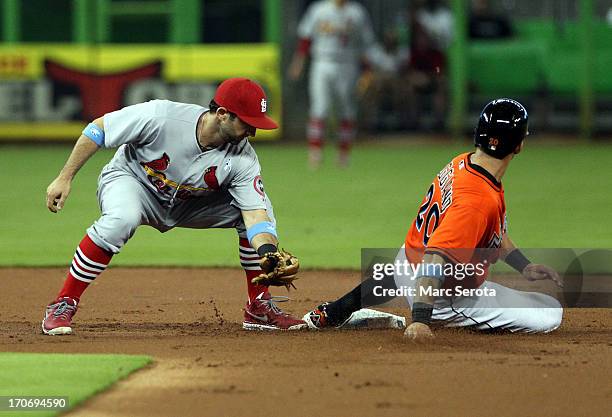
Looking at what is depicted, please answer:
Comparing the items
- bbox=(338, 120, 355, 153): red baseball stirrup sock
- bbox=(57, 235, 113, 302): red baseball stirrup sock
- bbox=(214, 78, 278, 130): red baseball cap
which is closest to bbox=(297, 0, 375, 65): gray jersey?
bbox=(338, 120, 355, 153): red baseball stirrup sock

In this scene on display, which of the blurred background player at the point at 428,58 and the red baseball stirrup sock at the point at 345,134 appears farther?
the blurred background player at the point at 428,58

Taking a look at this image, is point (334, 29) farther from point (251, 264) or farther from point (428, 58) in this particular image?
point (251, 264)

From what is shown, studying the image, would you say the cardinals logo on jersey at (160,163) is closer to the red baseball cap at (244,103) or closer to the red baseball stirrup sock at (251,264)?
the red baseball cap at (244,103)

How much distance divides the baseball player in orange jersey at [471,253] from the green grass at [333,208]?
2.90m

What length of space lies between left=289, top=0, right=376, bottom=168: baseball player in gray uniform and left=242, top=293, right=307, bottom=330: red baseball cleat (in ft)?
32.6

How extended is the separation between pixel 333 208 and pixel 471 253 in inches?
267

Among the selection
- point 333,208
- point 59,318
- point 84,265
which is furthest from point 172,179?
point 333,208

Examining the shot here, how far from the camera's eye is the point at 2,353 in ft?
19.6

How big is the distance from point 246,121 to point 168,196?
0.69 m

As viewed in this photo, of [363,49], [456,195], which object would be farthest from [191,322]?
[363,49]

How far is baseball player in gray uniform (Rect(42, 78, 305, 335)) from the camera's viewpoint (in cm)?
651

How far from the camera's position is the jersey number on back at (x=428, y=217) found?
6.30 metres

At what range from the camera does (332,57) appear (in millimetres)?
17188

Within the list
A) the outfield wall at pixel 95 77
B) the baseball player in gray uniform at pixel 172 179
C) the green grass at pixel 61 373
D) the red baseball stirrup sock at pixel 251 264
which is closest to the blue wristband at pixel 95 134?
the baseball player in gray uniform at pixel 172 179
